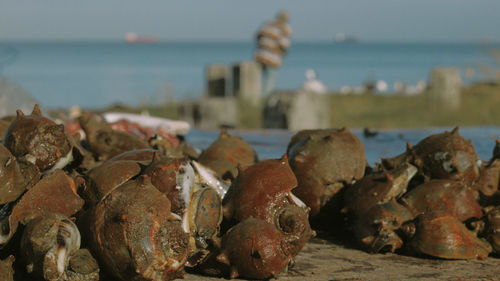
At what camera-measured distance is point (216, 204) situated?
12.0 feet

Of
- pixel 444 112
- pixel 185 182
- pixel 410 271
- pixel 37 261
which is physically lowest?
pixel 444 112

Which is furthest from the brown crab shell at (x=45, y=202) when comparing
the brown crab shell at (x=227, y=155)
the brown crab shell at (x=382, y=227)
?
the brown crab shell at (x=382, y=227)

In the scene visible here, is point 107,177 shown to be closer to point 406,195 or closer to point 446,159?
point 406,195

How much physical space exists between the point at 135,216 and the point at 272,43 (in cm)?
1484

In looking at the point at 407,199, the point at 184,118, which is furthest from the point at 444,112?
the point at 407,199

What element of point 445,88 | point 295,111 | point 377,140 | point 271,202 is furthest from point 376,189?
point 445,88

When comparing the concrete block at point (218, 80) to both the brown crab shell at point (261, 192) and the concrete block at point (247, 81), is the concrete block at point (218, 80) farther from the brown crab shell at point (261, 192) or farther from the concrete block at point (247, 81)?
the brown crab shell at point (261, 192)

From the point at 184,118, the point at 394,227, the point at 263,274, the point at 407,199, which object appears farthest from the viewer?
the point at 184,118

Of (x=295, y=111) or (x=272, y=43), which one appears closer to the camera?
(x=295, y=111)

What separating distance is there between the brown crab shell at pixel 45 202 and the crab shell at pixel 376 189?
1.65 metres

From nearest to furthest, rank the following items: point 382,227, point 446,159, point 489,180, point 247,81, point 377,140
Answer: point 382,227
point 446,159
point 489,180
point 377,140
point 247,81

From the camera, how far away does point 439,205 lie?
4176mm

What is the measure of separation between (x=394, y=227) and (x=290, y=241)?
79 centimetres

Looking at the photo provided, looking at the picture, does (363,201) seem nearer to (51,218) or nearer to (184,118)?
(51,218)
